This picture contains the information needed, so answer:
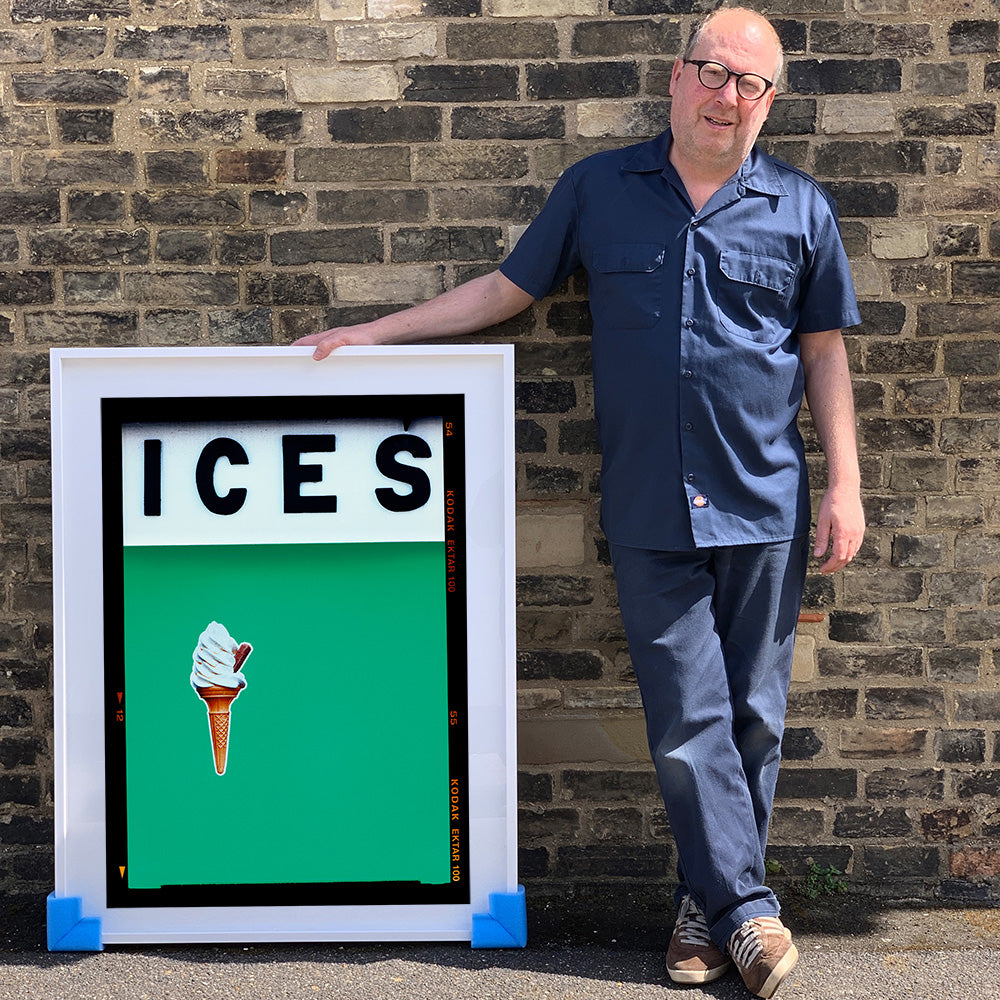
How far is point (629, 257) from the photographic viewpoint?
2936mm

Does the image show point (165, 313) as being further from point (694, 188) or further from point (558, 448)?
point (694, 188)

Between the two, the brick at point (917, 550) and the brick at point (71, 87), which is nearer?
the brick at point (71, 87)

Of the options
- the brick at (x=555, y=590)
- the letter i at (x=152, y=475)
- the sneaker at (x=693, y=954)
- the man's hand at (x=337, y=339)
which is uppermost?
the man's hand at (x=337, y=339)

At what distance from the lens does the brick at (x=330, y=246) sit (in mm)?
3295

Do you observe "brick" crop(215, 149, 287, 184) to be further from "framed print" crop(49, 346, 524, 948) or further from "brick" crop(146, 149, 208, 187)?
"framed print" crop(49, 346, 524, 948)

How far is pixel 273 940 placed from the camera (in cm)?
299

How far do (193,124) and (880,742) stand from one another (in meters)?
2.66

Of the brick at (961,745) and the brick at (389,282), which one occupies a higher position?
the brick at (389,282)

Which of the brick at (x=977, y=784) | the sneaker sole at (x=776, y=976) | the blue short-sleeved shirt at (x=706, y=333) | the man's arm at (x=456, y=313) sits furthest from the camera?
the brick at (x=977, y=784)

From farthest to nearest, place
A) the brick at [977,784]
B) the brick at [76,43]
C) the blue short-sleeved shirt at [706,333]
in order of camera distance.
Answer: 1. the brick at [977,784]
2. the brick at [76,43]
3. the blue short-sleeved shirt at [706,333]

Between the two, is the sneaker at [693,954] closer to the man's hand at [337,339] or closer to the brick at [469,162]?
the man's hand at [337,339]

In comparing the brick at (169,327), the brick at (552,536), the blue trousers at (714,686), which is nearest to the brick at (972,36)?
the blue trousers at (714,686)

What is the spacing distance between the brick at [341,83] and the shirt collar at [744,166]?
75 cm

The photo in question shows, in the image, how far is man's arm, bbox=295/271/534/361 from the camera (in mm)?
3104
